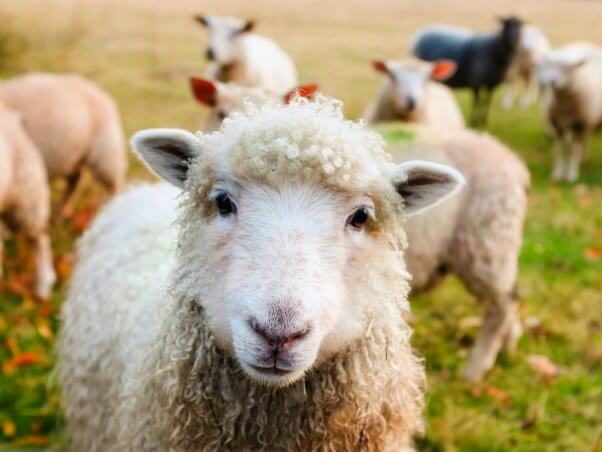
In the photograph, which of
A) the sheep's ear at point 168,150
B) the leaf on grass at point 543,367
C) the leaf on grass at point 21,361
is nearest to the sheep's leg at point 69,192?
the leaf on grass at point 21,361

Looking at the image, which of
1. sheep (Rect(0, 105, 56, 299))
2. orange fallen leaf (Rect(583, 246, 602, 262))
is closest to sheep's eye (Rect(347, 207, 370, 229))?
sheep (Rect(0, 105, 56, 299))

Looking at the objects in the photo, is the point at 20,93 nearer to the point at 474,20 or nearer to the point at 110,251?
the point at 110,251

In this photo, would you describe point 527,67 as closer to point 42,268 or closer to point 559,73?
point 559,73

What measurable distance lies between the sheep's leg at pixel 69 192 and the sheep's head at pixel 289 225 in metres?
4.24

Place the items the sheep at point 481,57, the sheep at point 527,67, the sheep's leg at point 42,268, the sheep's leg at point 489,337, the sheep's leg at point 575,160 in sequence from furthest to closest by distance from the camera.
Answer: the sheep at point 527,67, the sheep at point 481,57, the sheep's leg at point 575,160, the sheep's leg at point 42,268, the sheep's leg at point 489,337

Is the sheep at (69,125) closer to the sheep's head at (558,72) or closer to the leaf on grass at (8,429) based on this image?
the leaf on grass at (8,429)

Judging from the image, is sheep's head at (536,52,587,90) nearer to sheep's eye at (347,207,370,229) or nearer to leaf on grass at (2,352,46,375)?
leaf on grass at (2,352,46,375)

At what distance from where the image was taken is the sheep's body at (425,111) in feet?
20.1

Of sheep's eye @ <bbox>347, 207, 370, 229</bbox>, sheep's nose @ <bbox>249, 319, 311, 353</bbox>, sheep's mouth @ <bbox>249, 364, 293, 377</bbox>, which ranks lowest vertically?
sheep's mouth @ <bbox>249, 364, 293, 377</bbox>

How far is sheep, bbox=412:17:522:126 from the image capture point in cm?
1159

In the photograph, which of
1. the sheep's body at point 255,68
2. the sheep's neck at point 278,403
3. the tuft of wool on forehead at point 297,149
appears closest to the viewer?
→ the tuft of wool on forehead at point 297,149

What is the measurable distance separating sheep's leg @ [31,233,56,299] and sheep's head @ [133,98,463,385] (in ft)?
9.88

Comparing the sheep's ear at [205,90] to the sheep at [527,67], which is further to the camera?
the sheep at [527,67]

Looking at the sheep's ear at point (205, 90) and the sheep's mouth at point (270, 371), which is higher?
the sheep's mouth at point (270, 371)
